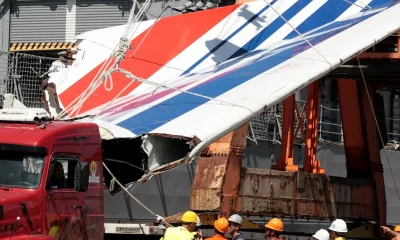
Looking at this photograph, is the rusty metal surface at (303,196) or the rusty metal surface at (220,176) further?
the rusty metal surface at (303,196)

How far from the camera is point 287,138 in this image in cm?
2077

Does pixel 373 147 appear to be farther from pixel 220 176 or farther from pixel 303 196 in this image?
pixel 220 176

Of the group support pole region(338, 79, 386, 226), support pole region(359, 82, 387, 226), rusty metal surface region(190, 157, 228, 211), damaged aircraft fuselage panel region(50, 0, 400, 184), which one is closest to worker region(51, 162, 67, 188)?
damaged aircraft fuselage panel region(50, 0, 400, 184)

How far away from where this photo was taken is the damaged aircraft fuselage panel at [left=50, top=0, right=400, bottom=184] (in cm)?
1131

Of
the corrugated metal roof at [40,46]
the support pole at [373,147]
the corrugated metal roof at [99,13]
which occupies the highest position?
the corrugated metal roof at [99,13]

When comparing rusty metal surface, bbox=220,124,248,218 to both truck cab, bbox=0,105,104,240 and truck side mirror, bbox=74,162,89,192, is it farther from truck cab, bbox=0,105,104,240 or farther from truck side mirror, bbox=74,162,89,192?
truck side mirror, bbox=74,162,89,192

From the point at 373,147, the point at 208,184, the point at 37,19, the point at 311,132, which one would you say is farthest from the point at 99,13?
the point at 208,184

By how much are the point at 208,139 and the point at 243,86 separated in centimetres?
206

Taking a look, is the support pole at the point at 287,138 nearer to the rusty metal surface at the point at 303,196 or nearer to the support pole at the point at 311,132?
the support pole at the point at 311,132

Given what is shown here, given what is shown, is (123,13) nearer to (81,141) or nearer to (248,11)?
(248,11)

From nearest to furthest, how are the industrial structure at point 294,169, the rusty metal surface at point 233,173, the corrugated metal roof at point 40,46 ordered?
1. the rusty metal surface at point 233,173
2. the industrial structure at point 294,169
3. the corrugated metal roof at point 40,46

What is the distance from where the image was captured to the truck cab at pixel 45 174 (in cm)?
1090

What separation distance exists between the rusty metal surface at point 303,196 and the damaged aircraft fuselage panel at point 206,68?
2390 millimetres

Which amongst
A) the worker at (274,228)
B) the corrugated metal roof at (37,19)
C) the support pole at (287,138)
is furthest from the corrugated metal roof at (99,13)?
the worker at (274,228)
